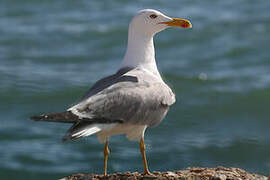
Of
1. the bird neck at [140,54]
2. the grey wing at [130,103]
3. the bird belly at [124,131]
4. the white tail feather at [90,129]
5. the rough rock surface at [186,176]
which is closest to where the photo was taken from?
the white tail feather at [90,129]

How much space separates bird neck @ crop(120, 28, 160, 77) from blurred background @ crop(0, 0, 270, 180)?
172 inches

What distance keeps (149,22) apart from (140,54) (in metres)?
0.35

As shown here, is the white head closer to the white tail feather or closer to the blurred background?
the white tail feather

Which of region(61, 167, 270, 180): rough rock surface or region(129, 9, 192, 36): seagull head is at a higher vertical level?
region(129, 9, 192, 36): seagull head

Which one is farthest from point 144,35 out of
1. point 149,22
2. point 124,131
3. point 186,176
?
point 186,176

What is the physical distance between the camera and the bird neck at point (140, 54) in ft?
21.9

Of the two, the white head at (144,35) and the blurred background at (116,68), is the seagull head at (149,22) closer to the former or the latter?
the white head at (144,35)

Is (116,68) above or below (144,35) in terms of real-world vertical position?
above

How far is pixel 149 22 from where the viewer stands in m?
6.71

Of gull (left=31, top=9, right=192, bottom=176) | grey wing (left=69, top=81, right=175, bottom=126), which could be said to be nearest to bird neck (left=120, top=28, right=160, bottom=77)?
gull (left=31, top=9, right=192, bottom=176)

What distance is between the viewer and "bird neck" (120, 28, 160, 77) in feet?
21.9

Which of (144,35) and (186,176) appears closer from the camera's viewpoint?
(186,176)

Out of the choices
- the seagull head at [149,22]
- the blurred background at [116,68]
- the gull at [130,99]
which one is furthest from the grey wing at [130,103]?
the blurred background at [116,68]

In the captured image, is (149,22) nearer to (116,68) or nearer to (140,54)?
(140,54)
